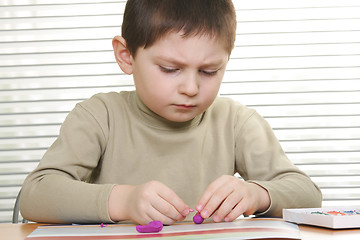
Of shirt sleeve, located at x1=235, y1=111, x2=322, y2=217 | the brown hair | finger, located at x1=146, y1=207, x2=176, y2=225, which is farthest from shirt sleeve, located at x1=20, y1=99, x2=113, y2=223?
shirt sleeve, located at x1=235, y1=111, x2=322, y2=217

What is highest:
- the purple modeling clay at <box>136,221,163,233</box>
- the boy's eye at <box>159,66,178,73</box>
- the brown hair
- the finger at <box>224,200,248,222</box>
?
the brown hair

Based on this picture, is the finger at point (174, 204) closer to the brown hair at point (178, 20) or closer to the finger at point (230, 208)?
the finger at point (230, 208)

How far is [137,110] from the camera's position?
1.32 metres

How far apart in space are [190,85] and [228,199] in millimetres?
248

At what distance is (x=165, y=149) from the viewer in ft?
4.23

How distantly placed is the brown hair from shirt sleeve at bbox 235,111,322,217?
23 centimetres

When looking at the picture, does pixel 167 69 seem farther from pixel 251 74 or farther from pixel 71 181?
pixel 251 74

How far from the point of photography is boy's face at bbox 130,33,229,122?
108 centimetres

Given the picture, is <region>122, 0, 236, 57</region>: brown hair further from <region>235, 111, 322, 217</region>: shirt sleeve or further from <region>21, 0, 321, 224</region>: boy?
<region>235, 111, 322, 217</region>: shirt sleeve

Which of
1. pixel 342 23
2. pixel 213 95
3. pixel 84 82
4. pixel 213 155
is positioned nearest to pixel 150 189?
pixel 213 95

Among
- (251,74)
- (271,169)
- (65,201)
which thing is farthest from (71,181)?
(251,74)

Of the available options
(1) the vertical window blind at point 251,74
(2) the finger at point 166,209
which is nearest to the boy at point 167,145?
(2) the finger at point 166,209

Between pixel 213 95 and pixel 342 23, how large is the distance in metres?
1.85

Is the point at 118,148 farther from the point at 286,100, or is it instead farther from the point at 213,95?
the point at 286,100
